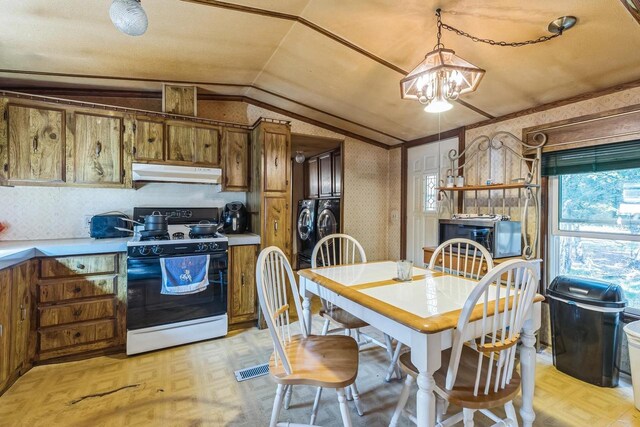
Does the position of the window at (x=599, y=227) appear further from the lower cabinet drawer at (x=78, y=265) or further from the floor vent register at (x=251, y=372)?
the lower cabinet drawer at (x=78, y=265)

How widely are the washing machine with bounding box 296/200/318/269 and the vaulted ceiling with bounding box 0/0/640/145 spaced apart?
8.59 ft

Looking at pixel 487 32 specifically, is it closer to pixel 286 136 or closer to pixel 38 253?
pixel 286 136

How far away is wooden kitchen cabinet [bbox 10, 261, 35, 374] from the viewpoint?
6.69 feet

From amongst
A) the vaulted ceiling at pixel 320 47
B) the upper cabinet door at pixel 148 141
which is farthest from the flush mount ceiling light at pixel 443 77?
the upper cabinet door at pixel 148 141

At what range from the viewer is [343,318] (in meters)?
2.04

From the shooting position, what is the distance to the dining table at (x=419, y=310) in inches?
45.3

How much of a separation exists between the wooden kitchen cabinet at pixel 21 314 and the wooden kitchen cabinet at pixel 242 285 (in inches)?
57.7

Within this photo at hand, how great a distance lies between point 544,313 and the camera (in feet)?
8.82

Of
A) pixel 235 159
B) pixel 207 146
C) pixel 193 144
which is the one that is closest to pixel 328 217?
pixel 235 159

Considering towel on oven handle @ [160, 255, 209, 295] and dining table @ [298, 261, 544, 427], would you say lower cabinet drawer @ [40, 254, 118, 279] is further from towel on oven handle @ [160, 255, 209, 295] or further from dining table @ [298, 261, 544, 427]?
dining table @ [298, 261, 544, 427]

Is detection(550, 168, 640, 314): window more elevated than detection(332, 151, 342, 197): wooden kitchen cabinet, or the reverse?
detection(332, 151, 342, 197): wooden kitchen cabinet

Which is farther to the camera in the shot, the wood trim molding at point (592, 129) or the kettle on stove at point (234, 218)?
the kettle on stove at point (234, 218)

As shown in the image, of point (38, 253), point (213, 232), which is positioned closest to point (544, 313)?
point (213, 232)

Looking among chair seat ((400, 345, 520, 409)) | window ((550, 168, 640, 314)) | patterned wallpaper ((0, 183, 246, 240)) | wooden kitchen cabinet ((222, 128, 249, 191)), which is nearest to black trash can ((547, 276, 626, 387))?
window ((550, 168, 640, 314))
